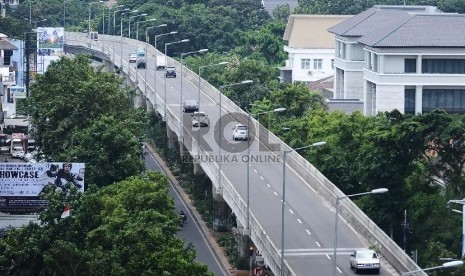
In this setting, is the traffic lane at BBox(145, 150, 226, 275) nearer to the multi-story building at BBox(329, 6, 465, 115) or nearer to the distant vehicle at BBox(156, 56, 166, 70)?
the multi-story building at BBox(329, 6, 465, 115)

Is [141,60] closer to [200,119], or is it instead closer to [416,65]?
[416,65]

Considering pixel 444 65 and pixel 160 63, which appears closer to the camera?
pixel 444 65

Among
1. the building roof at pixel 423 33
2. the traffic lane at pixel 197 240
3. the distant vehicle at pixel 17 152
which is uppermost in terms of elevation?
the building roof at pixel 423 33

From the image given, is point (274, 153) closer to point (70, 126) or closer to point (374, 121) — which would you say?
point (374, 121)

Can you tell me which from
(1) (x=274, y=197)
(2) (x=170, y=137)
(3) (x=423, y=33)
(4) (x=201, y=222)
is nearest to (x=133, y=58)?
(2) (x=170, y=137)

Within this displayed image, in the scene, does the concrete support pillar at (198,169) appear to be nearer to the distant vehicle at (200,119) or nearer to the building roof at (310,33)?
the distant vehicle at (200,119)

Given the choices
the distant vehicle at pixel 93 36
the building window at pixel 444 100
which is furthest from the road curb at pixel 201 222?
the distant vehicle at pixel 93 36
